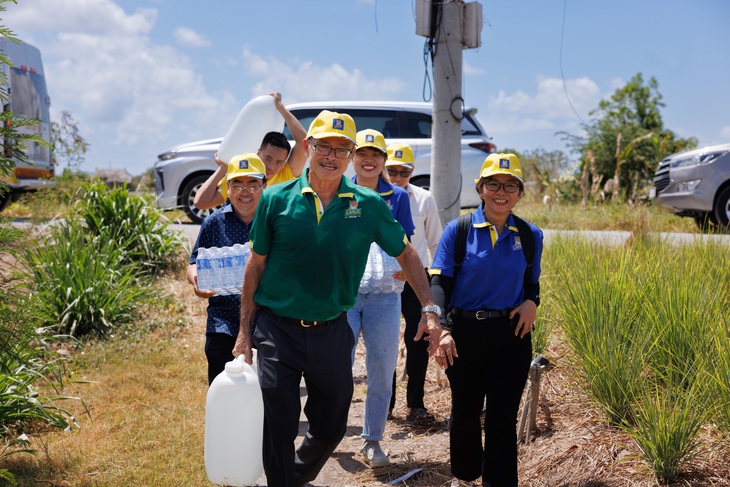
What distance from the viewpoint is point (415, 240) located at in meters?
5.09

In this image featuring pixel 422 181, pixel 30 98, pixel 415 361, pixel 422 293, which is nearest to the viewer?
pixel 422 293

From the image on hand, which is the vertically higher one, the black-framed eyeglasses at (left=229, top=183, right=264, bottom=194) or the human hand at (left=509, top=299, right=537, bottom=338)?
the black-framed eyeglasses at (left=229, top=183, right=264, bottom=194)

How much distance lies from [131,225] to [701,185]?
8.83 m

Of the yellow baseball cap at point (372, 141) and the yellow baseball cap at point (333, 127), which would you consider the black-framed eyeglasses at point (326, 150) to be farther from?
the yellow baseball cap at point (372, 141)

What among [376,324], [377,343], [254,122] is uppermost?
[254,122]

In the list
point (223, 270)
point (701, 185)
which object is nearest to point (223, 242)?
point (223, 270)

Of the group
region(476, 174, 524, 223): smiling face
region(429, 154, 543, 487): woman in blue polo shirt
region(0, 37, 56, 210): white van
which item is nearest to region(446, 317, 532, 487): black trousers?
region(429, 154, 543, 487): woman in blue polo shirt

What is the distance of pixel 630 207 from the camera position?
1438 centimetres

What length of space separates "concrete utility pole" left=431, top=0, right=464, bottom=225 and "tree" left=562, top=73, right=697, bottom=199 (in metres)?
9.92

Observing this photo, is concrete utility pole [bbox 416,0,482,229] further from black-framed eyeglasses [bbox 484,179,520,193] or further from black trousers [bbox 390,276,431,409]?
black-framed eyeglasses [bbox 484,179,520,193]

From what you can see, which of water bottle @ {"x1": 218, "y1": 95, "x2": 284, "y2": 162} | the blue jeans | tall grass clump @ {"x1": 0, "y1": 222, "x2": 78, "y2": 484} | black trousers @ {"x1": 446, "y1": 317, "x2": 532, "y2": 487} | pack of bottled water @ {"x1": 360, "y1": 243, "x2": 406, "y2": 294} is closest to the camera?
black trousers @ {"x1": 446, "y1": 317, "x2": 532, "y2": 487}

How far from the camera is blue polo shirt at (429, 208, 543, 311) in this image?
3738mm

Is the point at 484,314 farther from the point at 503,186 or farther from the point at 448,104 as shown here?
the point at 448,104

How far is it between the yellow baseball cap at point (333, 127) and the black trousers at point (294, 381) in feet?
2.75
